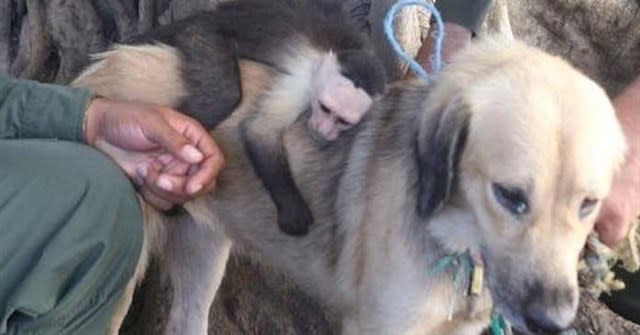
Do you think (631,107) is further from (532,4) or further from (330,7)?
(532,4)

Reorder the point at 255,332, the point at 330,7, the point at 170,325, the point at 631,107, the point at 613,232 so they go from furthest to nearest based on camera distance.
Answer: the point at 255,332
the point at 170,325
the point at 330,7
the point at 631,107
the point at 613,232

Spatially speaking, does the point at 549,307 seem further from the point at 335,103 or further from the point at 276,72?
the point at 276,72

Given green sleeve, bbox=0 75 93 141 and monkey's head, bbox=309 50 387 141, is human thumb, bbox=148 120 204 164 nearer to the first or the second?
green sleeve, bbox=0 75 93 141

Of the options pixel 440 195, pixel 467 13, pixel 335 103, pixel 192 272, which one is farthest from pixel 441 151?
pixel 192 272

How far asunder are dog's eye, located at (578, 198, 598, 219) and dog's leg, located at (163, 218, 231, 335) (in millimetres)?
1420

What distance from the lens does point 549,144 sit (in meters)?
2.15

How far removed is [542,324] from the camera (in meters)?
2.15

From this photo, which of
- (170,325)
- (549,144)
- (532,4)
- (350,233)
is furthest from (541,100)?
(532,4)

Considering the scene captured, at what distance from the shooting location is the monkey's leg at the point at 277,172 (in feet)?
9.27

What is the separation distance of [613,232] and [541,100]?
46 centimetres

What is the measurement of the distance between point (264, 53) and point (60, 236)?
912 mm

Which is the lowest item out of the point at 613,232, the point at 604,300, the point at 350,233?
the point at 604,300

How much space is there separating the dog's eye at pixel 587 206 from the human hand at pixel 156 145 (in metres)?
0.94

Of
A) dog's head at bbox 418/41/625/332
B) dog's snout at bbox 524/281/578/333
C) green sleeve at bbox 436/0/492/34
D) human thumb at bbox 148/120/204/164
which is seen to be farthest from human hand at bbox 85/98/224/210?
green sleeve at bbox 436/0/492/34
